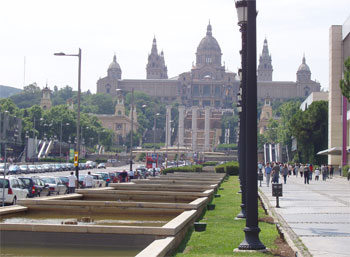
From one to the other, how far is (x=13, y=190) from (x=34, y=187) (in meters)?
2.84

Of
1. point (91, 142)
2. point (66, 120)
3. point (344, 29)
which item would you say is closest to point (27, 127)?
point (66, 120)

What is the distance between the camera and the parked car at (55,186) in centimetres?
3188

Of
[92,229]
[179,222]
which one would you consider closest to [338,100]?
[179,222]

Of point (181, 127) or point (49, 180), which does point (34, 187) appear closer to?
point (49, 180)

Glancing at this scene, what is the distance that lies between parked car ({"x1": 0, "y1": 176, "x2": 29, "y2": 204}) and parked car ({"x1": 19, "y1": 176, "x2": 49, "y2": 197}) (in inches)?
29.9

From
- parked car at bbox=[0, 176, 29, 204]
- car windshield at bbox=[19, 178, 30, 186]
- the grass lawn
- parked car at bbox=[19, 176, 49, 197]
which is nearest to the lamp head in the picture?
the grass lawn

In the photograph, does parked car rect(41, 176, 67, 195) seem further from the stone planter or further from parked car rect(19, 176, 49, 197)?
the stone planter

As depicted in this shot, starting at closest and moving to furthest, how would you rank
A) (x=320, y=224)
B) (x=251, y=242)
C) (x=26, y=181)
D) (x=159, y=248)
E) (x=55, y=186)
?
1. (x=159, y=248)
2. (x=251, y=242)
3. (x=320, y=224)
4. (x=26, y=181)
5. (x=55, y=186)

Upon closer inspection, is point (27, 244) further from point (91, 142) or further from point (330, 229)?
point (91, 142)

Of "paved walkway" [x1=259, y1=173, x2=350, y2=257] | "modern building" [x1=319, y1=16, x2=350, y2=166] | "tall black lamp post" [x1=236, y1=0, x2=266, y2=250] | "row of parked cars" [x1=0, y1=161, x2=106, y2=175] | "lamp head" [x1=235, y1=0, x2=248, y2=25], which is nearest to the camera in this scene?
"tall black lamp post" [x1=236, y1=0, x2=266, y2=250]

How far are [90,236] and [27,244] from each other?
3.65 feet

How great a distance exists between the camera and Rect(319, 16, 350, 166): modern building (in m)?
68.9

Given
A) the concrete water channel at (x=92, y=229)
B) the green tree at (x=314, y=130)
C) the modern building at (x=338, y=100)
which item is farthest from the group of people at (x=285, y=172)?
the concrete water channel at (x=92, y=229)

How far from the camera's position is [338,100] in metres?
72.6
